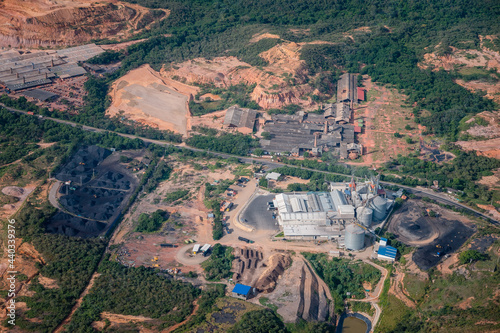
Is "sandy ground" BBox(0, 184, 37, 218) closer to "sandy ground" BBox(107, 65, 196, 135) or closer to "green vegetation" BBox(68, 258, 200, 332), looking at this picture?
"green vegetation" BBox(68, 258, 200, 332)

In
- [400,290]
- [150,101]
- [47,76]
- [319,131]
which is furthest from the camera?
[47,76]

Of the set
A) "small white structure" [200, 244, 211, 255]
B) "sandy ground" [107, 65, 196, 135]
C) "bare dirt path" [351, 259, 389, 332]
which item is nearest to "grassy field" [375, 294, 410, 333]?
"bare dirt path" [351, 259, 389, 332]

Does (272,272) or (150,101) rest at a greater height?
(150,101)

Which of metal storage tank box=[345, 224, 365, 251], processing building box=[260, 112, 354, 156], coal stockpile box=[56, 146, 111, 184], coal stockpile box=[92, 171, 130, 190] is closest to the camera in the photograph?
metal storage tank box=[345, 224, 365, 251]

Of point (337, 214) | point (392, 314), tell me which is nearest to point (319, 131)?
point (337, 214)

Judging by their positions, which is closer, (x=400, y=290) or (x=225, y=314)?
(x=225, y=314)

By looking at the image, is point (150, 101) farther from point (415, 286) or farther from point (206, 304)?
point (415, 286)
